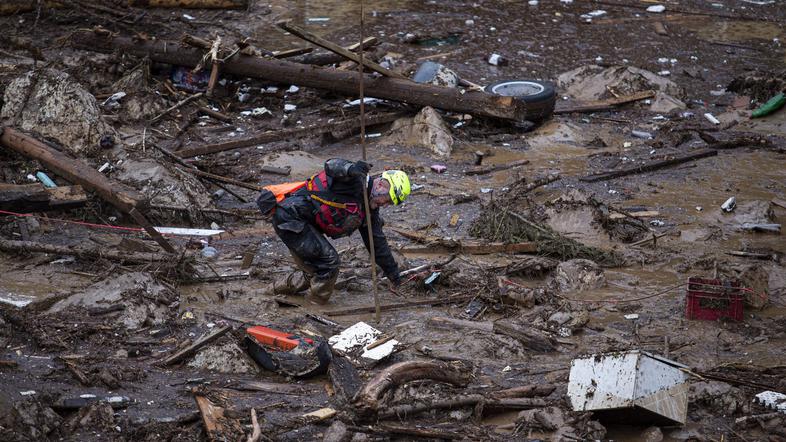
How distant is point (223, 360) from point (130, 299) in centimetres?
118

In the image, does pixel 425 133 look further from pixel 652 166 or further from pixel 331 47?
pixel 652 166

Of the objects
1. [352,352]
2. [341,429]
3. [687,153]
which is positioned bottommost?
[687,153]

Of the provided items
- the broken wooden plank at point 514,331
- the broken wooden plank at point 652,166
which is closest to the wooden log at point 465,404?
the broken wooden plank at point 514,331

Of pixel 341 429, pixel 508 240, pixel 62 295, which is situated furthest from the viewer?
pixel 508 240

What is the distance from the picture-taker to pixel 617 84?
13.9 meters

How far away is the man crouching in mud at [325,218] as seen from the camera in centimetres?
739

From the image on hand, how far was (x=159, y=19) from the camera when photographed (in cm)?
1557

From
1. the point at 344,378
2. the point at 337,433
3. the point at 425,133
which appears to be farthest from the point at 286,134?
the point at 337,433

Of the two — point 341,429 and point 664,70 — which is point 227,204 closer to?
point 341,429

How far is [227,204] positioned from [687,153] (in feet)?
20.0

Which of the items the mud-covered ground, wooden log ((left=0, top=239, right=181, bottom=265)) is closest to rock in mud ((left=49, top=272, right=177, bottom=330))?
the mud-covered ground

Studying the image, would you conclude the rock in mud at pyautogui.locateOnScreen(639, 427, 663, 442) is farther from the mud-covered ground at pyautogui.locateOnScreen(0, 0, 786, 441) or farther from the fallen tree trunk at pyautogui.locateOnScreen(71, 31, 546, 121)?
the fallen tree trunk at pyautogui.locateOnScreen(71, 31, 546, 121)

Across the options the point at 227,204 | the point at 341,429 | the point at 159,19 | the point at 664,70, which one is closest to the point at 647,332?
the point at 341,429

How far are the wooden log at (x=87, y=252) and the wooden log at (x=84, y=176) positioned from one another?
380 millimetres
